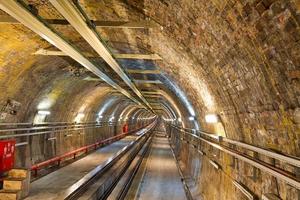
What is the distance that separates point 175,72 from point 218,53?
416 centimetres

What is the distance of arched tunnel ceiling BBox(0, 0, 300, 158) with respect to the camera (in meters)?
3.23

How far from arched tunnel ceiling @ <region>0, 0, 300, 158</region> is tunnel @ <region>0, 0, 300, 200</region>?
0.02 metres

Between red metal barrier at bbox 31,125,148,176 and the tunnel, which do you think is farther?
red metal barrier at bbox 31,125,148,176

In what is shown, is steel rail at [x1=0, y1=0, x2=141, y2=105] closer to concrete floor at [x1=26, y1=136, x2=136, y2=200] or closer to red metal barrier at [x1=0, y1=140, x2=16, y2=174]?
concrete floor at [x1=26, y1=136, x2=136, y2=200]

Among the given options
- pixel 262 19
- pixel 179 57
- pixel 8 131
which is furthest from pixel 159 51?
pixel 8 131

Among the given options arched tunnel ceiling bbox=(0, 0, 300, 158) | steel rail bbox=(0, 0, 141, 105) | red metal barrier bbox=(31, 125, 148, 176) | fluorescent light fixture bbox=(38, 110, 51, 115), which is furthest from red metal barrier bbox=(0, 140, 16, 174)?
steel rail bbox=(0, 0, 141, 105)

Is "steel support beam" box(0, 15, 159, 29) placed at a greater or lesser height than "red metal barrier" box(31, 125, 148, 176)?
greater

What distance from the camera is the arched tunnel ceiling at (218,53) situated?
323 centimetres

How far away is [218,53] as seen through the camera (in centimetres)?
490

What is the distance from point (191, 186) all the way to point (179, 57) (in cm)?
669

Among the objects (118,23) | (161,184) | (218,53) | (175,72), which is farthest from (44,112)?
(218,53)

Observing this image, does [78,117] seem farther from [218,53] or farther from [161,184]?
[218,53]

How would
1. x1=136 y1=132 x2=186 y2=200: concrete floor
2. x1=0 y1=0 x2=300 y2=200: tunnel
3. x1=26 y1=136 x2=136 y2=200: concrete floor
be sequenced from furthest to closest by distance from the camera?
1. x1=136 y1=132 x2=186 y2=200: concrete floor
2. x1=26 y1=136 x2=136 y2=200: concrete floor
3. x1=0 y1=0 x2=300 y2=200: tunnel

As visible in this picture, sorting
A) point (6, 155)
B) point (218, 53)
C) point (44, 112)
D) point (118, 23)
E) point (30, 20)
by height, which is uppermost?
point (118, 23)
